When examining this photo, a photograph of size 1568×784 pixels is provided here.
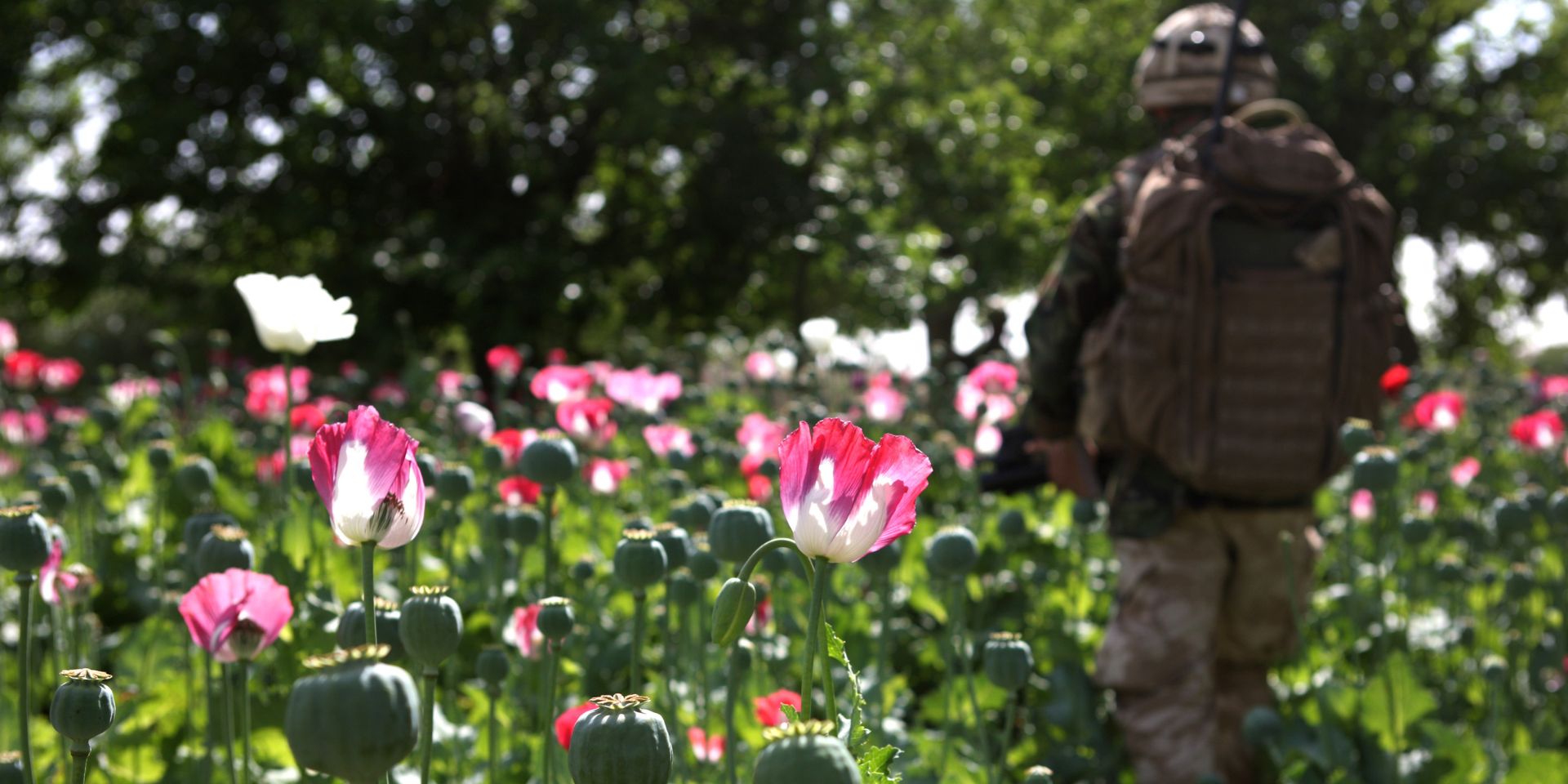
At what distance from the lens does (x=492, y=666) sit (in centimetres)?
187

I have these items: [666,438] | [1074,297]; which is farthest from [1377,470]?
[666,438]

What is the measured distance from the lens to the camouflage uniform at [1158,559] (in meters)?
3.05

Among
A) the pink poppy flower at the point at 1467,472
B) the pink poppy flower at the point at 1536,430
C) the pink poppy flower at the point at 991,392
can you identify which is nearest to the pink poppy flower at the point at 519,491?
the pink poppy flower at the point at 991,392

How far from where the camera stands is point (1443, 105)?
18688 mm

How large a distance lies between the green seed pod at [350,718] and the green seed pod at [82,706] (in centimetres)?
47

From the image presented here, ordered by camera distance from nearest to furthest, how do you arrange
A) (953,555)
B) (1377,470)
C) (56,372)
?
(953,555)
(1377,470)
(56,372)

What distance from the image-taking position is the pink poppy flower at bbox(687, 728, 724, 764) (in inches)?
85.0

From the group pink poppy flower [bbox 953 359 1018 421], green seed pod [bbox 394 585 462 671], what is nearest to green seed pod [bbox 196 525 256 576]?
green seed pod [bbox 394 585 462 671]

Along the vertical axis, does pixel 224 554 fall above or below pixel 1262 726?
above

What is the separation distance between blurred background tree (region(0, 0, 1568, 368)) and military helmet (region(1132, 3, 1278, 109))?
688 cm

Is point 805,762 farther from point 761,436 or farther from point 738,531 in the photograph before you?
point 761,436

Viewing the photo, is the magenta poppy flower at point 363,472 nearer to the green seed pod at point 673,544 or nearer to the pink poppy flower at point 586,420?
the green seed pod at point 673,544

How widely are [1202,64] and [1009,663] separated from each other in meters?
1.93

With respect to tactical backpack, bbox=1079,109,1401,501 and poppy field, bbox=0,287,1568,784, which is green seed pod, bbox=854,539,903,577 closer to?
poppy field, bbox=0,287,1568,784
